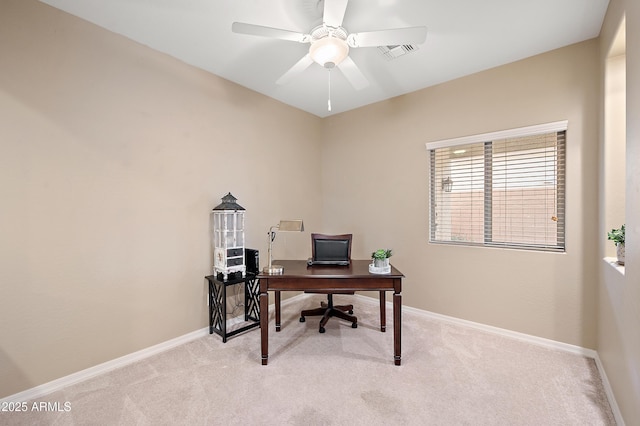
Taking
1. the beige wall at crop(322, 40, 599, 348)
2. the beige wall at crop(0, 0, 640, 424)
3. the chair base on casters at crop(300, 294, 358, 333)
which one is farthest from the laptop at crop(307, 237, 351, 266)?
the beige wall at crop(322, 40, 599, 348)

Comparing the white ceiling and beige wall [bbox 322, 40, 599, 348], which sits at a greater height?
the white ceiling

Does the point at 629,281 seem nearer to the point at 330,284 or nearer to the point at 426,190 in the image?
the point at 330,284

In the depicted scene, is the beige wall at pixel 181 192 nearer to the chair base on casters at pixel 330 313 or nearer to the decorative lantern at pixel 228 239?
the decorative lantern at pixel 228 239

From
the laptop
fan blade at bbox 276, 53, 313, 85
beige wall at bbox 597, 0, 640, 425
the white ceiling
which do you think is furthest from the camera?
the laptop

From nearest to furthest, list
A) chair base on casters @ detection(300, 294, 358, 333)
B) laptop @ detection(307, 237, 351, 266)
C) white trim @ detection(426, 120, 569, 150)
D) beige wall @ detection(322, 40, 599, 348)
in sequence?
beige wall @ detection(322, 40, 599, 348), white trim @ detection(426, 120, 569, 150), laptop @ detection(307, 237, 351, 266), chair base on casters @ detection(300, 294, 358, 333)

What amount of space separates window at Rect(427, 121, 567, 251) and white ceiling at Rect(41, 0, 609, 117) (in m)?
0.78

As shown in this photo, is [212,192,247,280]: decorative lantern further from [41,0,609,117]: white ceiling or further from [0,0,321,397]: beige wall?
[41,0,609,117]: white ceiling

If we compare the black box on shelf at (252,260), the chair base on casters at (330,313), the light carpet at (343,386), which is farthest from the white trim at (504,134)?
the black box on shelf at (252,260)

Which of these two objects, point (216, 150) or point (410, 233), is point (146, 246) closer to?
point (216, 150)

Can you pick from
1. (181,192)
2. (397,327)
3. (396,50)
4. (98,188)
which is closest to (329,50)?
(396,50)

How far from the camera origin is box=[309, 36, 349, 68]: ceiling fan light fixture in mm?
1856

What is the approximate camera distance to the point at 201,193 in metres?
2.81

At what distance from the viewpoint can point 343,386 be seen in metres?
1.97

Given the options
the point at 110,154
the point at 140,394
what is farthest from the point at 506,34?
the point at 140,394
